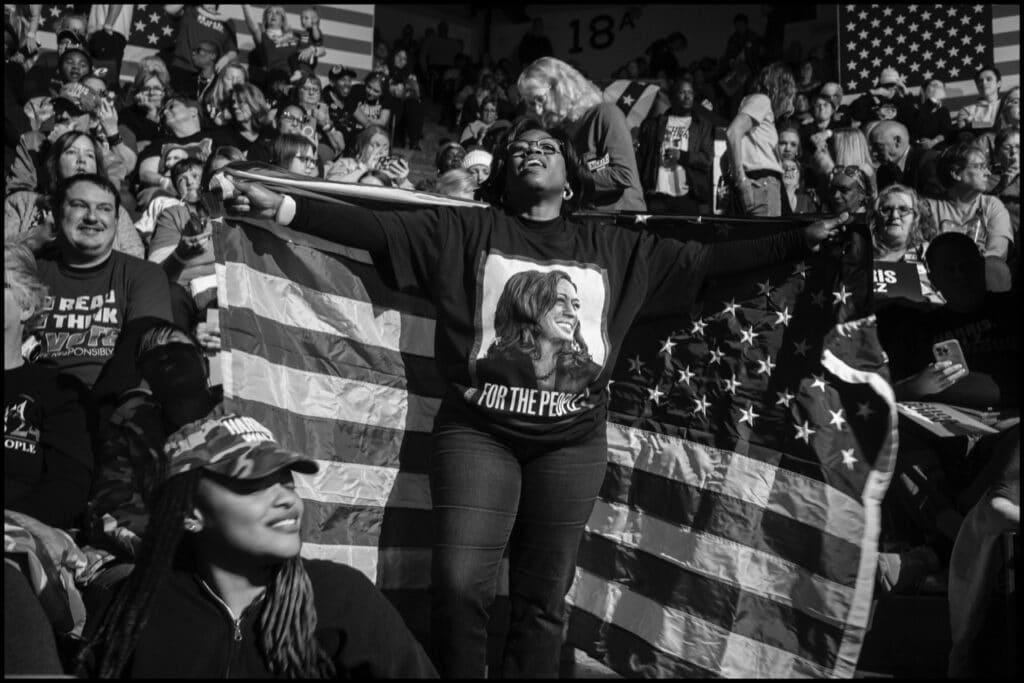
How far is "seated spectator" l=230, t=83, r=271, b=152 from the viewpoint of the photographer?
32.3 ft

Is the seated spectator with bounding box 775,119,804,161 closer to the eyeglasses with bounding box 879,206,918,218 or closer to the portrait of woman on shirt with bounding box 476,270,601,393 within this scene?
the eyeglasses with bounding box 879,206,918,218

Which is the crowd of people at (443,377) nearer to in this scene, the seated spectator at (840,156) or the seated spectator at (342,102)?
the seated spectator at (840,156)

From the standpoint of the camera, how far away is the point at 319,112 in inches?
438

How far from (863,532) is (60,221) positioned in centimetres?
354

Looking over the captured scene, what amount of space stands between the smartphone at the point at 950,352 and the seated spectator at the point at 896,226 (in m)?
1.37

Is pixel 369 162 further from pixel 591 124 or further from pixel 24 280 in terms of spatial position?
pixel 24 280

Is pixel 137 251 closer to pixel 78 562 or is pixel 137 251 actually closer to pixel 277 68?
pixel 78 562

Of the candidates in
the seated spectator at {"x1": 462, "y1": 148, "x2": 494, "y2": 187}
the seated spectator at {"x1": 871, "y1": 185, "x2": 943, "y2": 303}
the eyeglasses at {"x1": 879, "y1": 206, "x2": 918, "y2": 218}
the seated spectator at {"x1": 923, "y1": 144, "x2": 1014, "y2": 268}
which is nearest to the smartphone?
the seated spectator at {"x1": 871, "y1": 185, "x2": 943, "y2": 303}

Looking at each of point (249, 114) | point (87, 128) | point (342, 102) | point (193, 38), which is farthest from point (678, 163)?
point (193, 38)

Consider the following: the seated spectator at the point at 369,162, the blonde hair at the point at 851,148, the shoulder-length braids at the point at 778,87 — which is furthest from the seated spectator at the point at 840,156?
the seated spectator at the point at 369,162

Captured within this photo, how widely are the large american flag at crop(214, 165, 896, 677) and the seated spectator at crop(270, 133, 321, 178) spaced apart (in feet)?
9.93

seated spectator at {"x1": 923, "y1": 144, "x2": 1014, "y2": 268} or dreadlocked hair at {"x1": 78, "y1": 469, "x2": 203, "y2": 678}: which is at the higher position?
seated spectator at {"x1": 923, "y1": 144, "x2": 1014, "y2": 268}

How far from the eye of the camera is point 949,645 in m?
4.66

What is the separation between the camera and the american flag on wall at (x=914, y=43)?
1437cm
